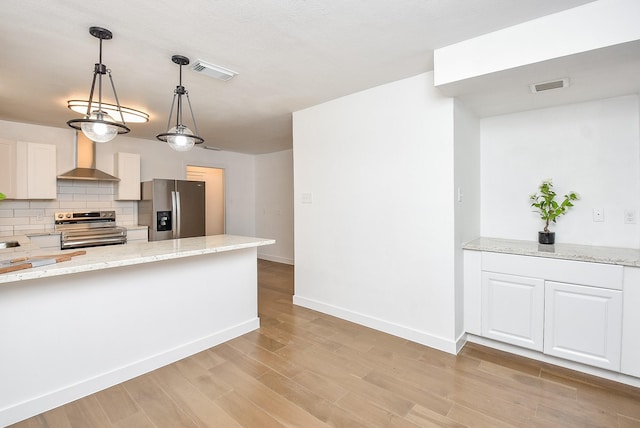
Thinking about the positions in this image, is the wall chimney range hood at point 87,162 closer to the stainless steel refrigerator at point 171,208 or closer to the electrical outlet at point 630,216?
the stainless steel refrigerator at point 171,208

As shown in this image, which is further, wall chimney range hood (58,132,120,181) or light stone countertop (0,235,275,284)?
wall chimney range hood (58,132,120,181)

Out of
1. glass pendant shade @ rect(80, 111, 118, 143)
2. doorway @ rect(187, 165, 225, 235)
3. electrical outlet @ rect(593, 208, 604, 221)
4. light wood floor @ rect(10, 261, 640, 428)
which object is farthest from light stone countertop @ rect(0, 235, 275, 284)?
doorway @ rect(187, 165, 225, 235)

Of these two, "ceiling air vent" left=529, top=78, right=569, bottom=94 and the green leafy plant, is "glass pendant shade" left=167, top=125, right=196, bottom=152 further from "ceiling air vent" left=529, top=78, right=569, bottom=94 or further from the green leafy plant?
the green leafy plant

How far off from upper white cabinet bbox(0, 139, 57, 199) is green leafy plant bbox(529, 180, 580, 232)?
5.69 m

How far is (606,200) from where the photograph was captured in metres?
2.58

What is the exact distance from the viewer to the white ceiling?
174cm

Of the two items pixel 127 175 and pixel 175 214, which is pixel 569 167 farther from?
pixel 127 175

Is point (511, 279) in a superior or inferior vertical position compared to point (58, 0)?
inferior

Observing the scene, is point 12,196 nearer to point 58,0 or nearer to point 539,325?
point 58,0

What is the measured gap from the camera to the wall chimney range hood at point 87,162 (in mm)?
4324

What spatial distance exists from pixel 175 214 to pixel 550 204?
190 inches

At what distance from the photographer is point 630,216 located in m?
2.48

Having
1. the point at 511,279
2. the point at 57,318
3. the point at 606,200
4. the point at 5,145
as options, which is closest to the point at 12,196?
the point at 5,145

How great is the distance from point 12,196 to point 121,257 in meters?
3.11
